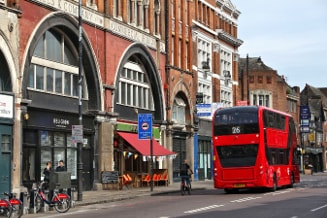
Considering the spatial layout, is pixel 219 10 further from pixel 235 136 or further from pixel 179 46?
pixel 235 136

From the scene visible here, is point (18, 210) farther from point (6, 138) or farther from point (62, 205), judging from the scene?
point (6, 138)

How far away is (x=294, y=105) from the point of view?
97.4 m

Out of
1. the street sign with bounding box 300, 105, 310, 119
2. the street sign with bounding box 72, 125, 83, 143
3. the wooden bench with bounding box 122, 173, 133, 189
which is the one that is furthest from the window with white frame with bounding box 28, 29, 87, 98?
the street sign with bounding box 300, 105, 310, 119

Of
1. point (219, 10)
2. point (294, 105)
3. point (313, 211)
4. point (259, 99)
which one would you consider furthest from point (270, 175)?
point (294, 105)

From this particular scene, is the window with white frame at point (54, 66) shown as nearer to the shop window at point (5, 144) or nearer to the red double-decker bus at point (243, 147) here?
the shop window at point (5, 144)

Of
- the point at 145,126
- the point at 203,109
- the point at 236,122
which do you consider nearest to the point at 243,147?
the point at 236,122

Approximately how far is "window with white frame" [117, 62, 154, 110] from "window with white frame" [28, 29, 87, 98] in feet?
17.0

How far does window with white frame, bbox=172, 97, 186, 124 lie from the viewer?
5242cm

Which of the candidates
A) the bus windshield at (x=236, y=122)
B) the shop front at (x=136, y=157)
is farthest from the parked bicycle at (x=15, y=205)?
the shop front at (x=136, y=157)

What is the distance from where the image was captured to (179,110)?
53.4 m

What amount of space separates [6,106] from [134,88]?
16.8 metres

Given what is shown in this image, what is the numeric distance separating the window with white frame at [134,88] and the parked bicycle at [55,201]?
58.2 feet

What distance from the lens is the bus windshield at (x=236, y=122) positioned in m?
34.0

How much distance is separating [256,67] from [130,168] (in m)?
50.1
